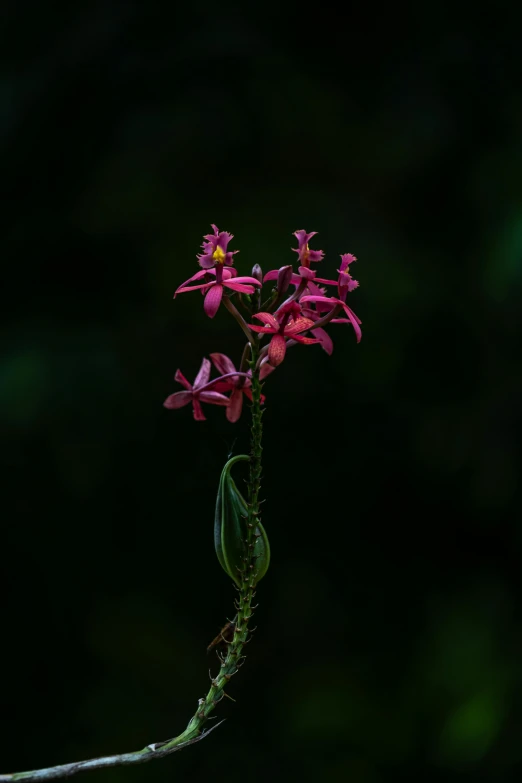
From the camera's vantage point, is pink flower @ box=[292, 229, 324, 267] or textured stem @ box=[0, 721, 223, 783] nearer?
textured stem @ box=[0, 721, 223, 783]

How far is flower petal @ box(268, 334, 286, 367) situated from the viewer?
0.50m

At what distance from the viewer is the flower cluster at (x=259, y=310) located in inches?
20.5

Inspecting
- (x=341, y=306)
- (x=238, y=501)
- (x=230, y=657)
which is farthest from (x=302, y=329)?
(x=230, y=657)

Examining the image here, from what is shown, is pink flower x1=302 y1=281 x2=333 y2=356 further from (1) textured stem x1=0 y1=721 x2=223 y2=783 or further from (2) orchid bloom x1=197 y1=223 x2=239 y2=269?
(1) textured stem x1=0 y1=721 x2=223 y2=783

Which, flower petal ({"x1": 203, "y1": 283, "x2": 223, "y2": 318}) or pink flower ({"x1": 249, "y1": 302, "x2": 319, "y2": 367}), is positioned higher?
flower petal ({"x1": 203, "y1": 283, "x2": 223, "y2": 318})

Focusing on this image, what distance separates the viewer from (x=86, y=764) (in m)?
0.48

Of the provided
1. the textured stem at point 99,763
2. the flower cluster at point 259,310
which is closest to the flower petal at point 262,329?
the flower cluster at point 259,310

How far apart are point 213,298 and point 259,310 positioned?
0.04m

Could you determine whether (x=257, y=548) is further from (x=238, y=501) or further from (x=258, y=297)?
(x=258, y=297)

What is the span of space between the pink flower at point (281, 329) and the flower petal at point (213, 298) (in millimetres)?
27

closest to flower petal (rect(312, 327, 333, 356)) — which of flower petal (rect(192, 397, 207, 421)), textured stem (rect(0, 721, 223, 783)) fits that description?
flower petal (rect(192, 397, 207, 421))

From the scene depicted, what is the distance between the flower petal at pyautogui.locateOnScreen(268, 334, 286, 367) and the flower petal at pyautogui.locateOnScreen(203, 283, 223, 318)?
0.04 meters

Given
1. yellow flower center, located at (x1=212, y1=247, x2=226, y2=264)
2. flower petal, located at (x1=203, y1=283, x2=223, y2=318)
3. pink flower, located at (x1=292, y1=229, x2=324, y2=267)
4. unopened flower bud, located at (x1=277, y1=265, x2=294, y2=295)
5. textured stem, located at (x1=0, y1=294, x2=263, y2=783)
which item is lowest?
textured stem, located at (x1=0, y1=294, x2=263, y2=783)

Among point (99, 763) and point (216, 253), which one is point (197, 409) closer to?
point (216, 253)
